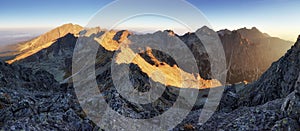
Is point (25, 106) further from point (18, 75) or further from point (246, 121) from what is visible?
point (18, 75)

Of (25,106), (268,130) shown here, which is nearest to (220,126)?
(268,130)

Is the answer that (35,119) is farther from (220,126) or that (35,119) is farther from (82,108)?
(220,126)

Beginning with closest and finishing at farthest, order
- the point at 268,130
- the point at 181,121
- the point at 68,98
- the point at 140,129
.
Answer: the point at 268,130 → the point at 140,129 → the point at 68,98 → the point at 181,121

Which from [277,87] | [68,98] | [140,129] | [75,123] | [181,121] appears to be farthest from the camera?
[277,87]

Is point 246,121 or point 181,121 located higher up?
point 246,121

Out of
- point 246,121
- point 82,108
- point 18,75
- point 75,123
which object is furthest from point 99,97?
point 18,75

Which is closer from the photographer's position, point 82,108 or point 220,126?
point 220,126

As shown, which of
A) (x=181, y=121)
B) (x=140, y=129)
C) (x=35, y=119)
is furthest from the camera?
(x=181, y=121)

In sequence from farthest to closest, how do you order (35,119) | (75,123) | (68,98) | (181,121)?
(181,121) → (68,98) → (75,123) → (35,119)

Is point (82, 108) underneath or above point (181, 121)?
above
